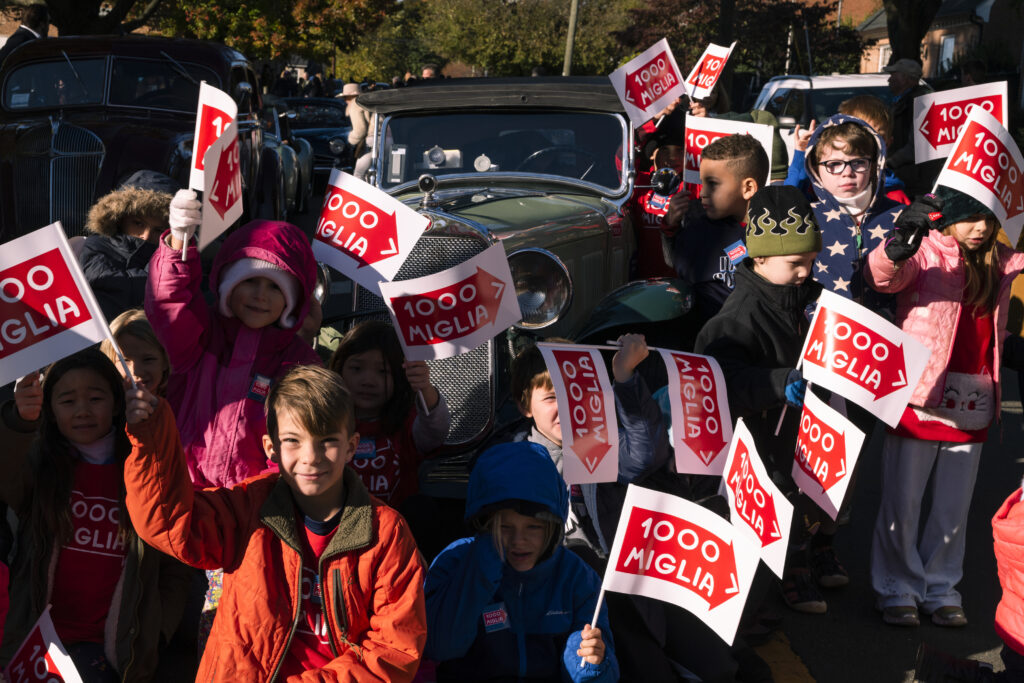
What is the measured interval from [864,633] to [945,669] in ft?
2.94

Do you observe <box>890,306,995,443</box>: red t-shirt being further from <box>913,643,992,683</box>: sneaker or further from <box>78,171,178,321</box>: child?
<box>78,171,178,321</box>: child

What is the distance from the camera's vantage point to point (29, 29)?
10.4 metres

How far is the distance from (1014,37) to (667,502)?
37.3 metres

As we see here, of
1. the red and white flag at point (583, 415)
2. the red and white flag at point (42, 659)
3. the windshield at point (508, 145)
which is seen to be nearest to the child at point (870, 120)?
the windshield at point (508, 145)

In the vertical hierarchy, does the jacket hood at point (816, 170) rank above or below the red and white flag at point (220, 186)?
above

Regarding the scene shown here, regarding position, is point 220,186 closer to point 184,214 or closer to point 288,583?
point 184,214

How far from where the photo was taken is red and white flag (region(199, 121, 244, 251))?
12.3 feet

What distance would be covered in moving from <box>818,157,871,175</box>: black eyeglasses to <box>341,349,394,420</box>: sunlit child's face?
2.06 metres

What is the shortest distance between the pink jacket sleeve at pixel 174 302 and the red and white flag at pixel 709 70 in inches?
197

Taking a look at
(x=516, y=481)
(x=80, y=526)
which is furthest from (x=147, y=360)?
(x=516, y=481)

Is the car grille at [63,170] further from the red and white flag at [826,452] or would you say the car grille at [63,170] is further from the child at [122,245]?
the red and white flag at [826,452]

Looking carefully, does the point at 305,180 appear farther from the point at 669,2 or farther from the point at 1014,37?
the point at 1014,37

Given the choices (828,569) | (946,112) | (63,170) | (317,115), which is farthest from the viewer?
(317,115)

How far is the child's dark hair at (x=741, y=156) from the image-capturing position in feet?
16.6
